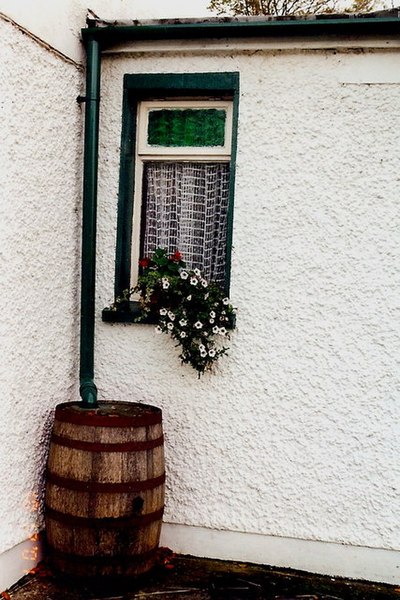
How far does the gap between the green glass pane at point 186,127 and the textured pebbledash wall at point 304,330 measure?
0.77ft

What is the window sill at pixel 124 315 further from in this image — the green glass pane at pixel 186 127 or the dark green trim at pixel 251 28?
the dark green trim at pixel 251 28

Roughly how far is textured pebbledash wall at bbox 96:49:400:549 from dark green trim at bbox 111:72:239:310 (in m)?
0.06

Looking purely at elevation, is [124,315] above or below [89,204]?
below

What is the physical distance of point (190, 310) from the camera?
435 cm

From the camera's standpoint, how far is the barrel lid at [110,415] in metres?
3.94

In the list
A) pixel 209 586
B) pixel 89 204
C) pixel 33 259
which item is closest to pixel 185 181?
pixel 89 204

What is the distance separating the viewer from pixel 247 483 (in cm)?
446

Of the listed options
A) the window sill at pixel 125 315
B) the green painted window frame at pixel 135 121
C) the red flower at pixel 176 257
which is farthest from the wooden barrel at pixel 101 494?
the red flower at pixel 176 257

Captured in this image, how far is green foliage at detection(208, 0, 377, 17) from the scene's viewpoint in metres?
11.0

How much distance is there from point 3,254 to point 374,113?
7.73ft

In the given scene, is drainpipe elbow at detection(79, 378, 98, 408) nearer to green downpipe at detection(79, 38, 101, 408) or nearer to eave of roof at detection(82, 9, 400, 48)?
green downpipe at detection(79, 38, 101, 408)

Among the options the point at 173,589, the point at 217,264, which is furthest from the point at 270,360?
the point at 173,589

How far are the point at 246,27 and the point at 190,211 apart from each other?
1208 mm

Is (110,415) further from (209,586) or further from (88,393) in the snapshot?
(209,586)
